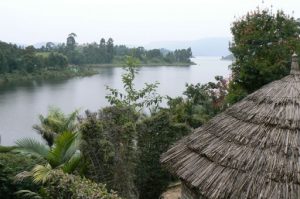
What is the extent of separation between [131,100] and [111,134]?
172 inches

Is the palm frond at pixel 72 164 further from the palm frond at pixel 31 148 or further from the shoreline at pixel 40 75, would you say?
the shoreline at pixel 40 75

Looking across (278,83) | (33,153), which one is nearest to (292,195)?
(278,83)

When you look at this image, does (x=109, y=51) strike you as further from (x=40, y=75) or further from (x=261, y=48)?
(x=261, y=48)

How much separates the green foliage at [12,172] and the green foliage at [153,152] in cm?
238

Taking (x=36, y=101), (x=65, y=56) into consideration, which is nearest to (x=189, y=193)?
(x=36, y=101)

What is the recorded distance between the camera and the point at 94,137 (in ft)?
30.1

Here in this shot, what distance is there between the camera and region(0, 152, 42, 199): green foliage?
9.05 m

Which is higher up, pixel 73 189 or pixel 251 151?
pixel 251 151

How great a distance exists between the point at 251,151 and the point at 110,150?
14.0 ft

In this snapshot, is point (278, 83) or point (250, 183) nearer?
point (250, 183)

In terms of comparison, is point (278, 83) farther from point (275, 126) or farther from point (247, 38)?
point (247, 38)

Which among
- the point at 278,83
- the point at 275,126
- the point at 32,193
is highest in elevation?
the point at 278,83

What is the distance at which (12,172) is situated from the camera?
917 centimetres

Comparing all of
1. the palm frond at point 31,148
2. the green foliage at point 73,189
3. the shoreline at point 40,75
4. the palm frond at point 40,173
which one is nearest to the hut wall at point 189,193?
the green foliage at point 73,189
